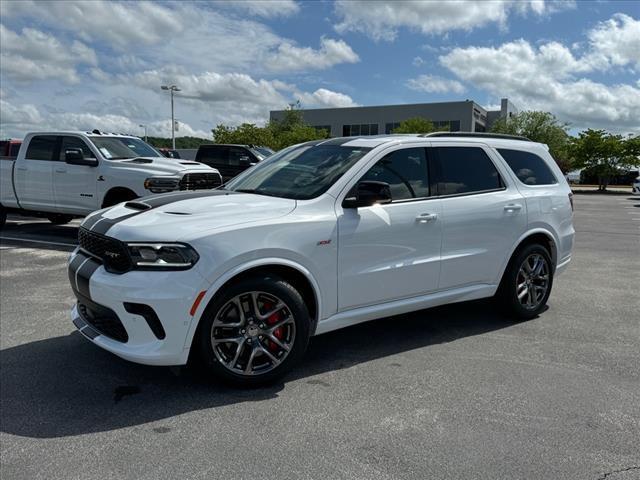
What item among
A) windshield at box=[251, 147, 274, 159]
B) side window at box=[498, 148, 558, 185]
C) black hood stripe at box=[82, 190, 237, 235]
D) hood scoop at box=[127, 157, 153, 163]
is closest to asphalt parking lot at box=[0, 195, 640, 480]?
black hood stripe at box=[82, 190, 237, 235]

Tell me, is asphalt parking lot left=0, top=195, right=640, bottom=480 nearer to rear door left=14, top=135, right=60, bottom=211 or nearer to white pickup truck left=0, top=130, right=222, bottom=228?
white pickup truck left=0, top=130, right=222, bottom=228

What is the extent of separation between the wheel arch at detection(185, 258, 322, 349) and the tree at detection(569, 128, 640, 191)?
45.0 m

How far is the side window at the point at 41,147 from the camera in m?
10.1

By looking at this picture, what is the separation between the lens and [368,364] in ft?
13.7

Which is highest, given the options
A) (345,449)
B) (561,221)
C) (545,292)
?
(561,221)

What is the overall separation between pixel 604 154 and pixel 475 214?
146ft

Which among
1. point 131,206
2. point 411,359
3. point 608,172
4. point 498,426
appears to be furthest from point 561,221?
point 608,172

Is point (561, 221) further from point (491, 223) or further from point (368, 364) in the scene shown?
point (368, 364)

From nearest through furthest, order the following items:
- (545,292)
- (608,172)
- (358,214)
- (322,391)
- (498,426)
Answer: (498,426) → (322,391) → (358,214) → (545,292) → (608,172)

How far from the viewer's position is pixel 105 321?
11.7 ft

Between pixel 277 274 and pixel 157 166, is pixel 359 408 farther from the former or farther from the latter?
pixel 157 166

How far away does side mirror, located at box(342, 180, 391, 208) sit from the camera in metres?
3.88

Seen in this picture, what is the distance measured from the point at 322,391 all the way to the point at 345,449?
0.76 metres

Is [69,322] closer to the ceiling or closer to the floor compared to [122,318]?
closer to the floor
